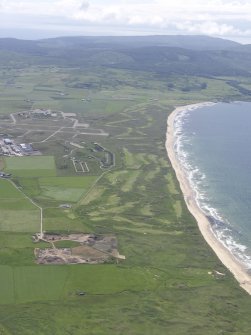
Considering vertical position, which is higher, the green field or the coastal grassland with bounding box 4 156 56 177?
the coastal grassland with bounding box 4 156 56 177

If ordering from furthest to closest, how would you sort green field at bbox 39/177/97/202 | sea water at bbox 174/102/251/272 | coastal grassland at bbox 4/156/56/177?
coastal grassland at bbox 4/156/56/177, green field at bbox 39/177/97/202, sea water at bbox 174/102/251/272

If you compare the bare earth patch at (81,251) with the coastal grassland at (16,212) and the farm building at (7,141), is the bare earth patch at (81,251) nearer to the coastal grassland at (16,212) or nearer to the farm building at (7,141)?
the coastal grassland at (16,212)

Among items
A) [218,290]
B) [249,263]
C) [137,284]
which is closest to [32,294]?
[137,284]

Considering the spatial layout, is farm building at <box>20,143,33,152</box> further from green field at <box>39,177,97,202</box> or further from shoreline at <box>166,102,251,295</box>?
shoreline at <box>166,102,251,295</box>

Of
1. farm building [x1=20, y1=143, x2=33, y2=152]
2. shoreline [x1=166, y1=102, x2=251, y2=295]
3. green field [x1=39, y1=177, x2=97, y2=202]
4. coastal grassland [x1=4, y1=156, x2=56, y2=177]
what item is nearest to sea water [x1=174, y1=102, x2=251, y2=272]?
shoreline [x1=166, y1=102, x2=251, y2=295]

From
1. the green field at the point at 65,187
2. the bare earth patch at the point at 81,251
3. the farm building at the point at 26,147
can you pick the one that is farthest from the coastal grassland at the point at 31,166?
the bare earth patch at the point at 81,251

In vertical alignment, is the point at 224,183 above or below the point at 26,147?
below

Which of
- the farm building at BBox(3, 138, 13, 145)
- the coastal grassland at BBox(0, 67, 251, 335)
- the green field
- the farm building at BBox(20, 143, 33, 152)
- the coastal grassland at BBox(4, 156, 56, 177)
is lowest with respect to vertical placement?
the coastal grassland at BBox(0, 67, 251, 335)

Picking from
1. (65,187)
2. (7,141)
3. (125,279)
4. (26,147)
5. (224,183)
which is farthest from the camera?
(7,141)

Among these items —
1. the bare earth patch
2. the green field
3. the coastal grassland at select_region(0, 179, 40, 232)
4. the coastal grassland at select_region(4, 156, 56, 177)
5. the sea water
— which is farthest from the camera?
the coastal grassland at select_region(4, 156, 56, 177)

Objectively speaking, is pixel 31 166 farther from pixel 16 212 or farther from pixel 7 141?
pixel 16 212

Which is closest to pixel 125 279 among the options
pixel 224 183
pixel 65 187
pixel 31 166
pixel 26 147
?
pixel 65 187

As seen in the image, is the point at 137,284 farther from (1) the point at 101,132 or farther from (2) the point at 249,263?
(1) the point at 101,132
